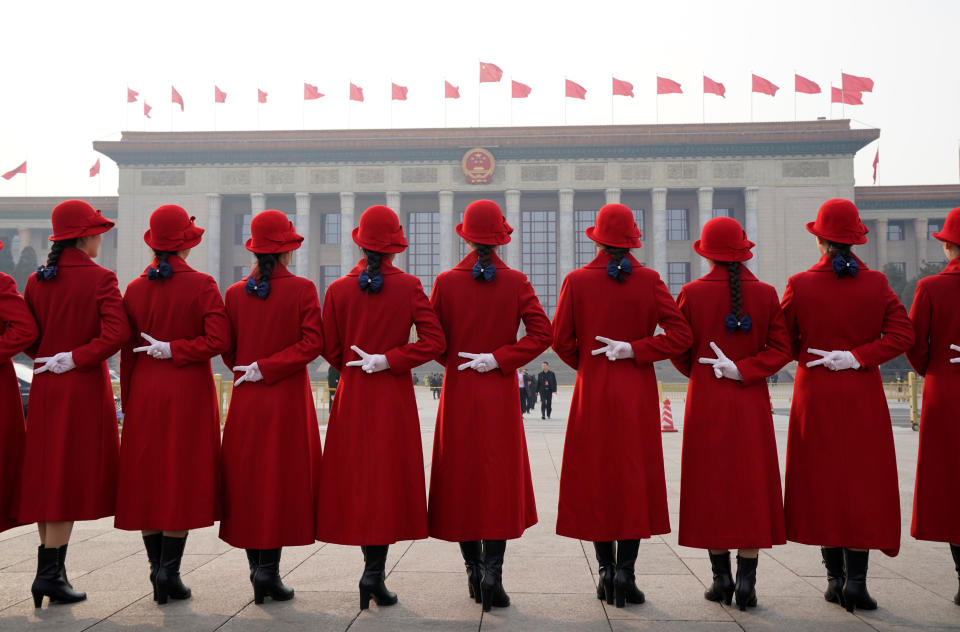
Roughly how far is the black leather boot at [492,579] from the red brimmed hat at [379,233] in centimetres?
171

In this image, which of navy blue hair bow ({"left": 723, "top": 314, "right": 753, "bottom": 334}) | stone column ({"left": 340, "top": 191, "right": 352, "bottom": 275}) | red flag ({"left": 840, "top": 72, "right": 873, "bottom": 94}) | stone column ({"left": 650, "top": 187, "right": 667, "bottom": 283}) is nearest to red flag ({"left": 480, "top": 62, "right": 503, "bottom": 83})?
stone column ({"left": 340, "top": 191, "right": 352, "bottom": 275})

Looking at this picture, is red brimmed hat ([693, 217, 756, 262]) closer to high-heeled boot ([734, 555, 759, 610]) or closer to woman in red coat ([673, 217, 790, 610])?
woman in red coat ([673, 217, 790, 610])

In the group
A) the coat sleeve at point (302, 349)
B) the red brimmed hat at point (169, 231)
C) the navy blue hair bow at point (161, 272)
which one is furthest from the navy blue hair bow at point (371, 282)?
the navy blue hair bow at point (161, 272)

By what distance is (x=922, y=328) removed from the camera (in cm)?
460

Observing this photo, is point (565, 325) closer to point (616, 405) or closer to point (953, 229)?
point (616, 405)

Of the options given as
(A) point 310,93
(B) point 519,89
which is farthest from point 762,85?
(A) point 310,93

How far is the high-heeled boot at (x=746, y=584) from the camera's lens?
4172 millimetres

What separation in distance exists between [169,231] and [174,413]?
104 cm

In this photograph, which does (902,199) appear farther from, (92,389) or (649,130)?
(92,389)

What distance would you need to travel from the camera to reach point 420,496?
445 centimetres

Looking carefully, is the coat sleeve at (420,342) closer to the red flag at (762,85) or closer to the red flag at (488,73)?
the red flag at (488,73)

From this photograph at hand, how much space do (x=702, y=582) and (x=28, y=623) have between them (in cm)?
367

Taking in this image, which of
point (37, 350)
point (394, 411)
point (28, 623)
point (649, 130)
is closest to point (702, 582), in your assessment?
point (394, 411)

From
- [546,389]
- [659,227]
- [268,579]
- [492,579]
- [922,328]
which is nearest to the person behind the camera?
[492,579]
